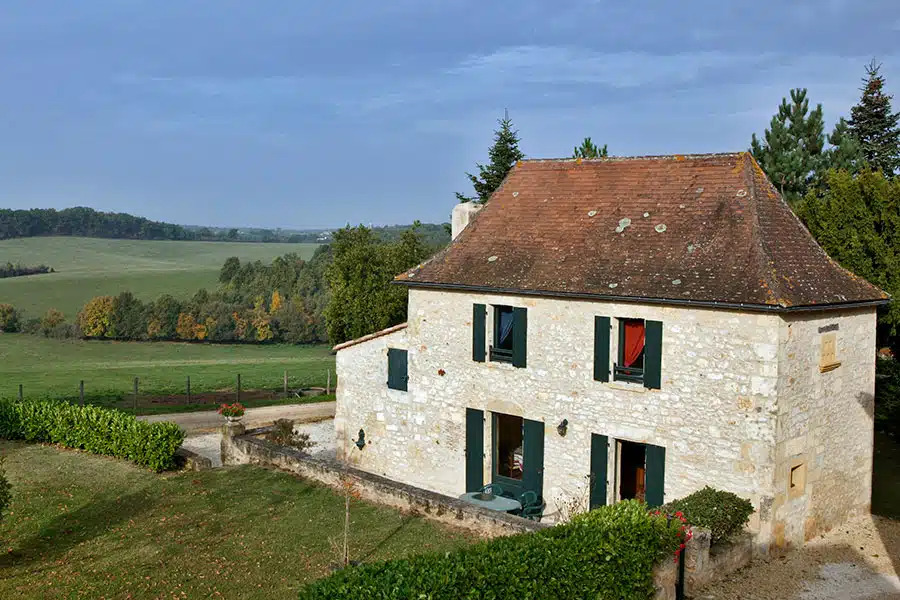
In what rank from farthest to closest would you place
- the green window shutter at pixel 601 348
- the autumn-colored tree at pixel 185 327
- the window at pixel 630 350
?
the autumn-colored tree at pixel 185 327
the green window shutter at pixel 601 348
the window at pixel 630 350

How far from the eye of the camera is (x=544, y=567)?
9.38 m

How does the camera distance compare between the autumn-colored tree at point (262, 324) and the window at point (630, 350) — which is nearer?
the window at point (630, 350)

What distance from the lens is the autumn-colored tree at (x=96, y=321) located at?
2335 inches

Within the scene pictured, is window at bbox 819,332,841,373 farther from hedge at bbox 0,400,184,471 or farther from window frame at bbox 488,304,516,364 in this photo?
hedge at bbox 0,400,184,471

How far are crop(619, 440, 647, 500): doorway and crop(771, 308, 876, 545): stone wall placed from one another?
2.90 meters

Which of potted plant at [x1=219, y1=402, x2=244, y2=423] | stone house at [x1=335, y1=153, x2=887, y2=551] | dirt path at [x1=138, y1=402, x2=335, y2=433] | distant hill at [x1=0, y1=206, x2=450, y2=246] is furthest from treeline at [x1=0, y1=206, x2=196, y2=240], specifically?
stone house at [x1=335, y1=153, x2=887, y2=551]

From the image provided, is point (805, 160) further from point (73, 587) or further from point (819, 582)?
point (73, 587)

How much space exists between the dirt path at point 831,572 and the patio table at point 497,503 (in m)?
4.33

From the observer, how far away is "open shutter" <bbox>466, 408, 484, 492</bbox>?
17.3 metres

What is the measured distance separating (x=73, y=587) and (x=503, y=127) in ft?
89.2

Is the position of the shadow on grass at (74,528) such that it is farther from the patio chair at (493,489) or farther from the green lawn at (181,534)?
the patio chair at (493,489)

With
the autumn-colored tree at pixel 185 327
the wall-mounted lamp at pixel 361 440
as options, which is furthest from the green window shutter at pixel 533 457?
the autumn-colored tree at pixel 185 327

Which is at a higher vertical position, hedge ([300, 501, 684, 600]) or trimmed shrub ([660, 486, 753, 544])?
hedge ([300, 501, 684, 600])

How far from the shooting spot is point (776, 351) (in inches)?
515
